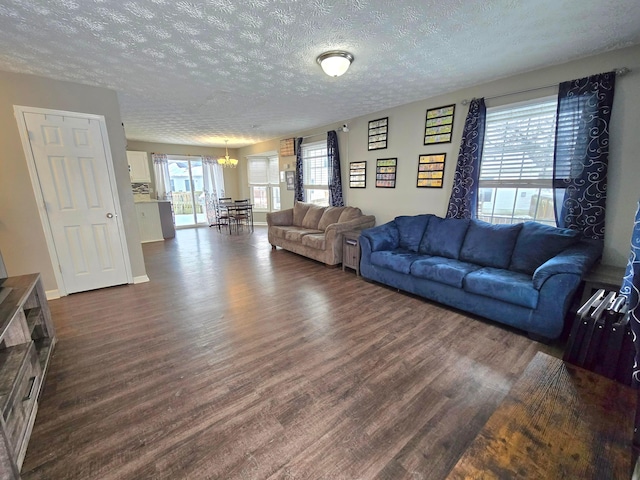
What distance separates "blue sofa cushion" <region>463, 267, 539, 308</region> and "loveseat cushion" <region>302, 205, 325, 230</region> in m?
3.08

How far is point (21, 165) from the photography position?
9.34 ft

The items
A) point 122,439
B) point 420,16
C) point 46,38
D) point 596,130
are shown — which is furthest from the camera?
point 596,130

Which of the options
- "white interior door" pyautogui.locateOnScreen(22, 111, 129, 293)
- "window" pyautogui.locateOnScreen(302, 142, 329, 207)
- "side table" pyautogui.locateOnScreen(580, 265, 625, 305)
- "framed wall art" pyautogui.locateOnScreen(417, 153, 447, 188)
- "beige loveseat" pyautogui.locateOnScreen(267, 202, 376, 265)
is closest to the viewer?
"side table" pyautogui.locateOnScreen(580, 265, 625, 305)

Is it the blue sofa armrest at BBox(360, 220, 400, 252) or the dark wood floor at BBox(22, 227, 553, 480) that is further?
the blue sofa armrest at BBox(360, 220, 400, 252)

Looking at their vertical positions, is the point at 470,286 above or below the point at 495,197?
below

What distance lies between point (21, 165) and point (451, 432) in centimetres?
452

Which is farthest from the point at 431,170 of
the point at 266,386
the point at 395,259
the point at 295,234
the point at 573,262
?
the point at 266,386

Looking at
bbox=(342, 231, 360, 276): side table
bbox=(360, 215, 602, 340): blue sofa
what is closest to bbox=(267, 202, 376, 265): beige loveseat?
bbox=(342, 231, 360, 276): side table

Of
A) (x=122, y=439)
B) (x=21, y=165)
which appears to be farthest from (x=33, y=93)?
(x=122, y=439)

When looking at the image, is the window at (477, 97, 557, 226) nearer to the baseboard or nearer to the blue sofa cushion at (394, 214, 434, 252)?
the blue sofa cushion at (394, 214, 434, 252)

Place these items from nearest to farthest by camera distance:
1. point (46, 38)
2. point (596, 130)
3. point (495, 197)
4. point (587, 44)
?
point (46, 38) < point (587, 44) < point (596, 130) < point (495, 197)

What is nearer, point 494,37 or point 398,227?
point 494,37

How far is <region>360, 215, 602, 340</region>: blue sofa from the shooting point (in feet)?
7.02

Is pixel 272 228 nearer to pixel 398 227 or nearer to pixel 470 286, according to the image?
pixel 398 227
